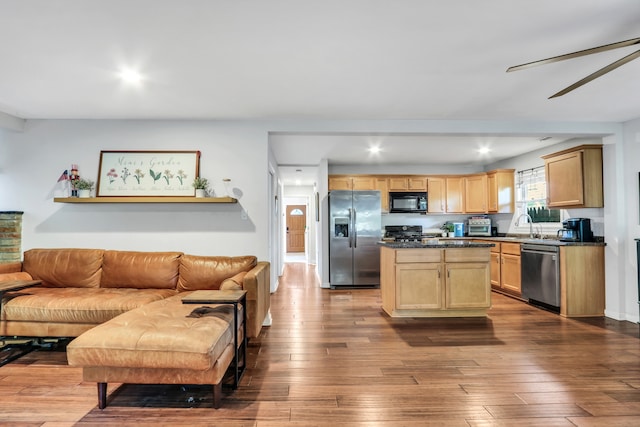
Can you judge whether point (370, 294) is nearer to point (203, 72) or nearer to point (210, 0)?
point (203, 72)

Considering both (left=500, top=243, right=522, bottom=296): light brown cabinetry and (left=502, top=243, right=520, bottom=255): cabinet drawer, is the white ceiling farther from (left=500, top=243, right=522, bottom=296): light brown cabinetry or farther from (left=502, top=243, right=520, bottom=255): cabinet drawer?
(left=500, top=243, right=522, bottom=296): light brown cabinetry

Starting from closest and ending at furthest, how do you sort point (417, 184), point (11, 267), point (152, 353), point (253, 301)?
point (152, 353) < point (253, 301) < point (11, 267) < point (417, 184)

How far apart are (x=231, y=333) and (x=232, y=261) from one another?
1215mm

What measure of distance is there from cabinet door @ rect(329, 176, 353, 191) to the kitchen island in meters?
2.62

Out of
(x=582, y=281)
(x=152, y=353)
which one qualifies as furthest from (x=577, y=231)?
(x=152, y=353)

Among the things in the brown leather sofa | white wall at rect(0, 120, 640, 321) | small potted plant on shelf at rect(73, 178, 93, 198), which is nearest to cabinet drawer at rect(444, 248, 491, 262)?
white wall at rect(0, 120, 640, 321)

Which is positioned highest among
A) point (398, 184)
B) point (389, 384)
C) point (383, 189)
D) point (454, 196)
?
point (398, 184)

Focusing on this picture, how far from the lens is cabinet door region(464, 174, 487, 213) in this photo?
639 cm

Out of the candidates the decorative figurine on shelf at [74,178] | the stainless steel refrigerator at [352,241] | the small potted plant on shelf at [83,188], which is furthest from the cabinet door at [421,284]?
the decorative figurine on shelf at [74,178]

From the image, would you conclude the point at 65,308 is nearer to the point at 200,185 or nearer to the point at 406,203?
the point at 200,185

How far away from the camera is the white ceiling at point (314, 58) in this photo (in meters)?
1.93

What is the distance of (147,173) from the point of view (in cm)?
378

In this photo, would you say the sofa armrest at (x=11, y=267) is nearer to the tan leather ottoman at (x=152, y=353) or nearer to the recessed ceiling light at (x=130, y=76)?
the tan leather ottoman at (x=152, y=353)

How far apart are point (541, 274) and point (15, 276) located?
235 inches
